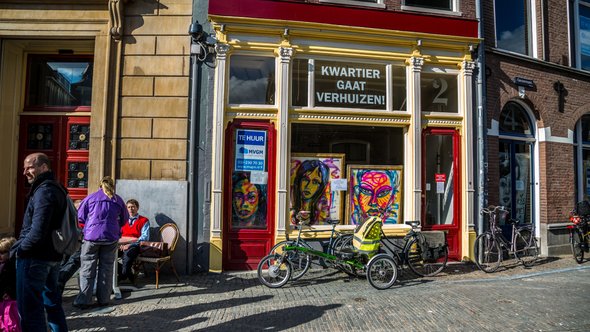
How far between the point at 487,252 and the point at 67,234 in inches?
278

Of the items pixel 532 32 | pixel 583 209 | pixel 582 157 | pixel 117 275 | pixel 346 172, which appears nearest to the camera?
pixel 117 275

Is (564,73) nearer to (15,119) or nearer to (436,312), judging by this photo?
(436,312)

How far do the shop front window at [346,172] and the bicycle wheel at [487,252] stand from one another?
4.98ft

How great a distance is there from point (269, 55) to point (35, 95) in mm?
4739

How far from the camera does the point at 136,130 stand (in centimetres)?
723

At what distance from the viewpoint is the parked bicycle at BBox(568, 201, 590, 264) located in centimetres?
840

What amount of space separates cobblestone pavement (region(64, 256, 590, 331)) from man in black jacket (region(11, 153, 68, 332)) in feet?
3.89

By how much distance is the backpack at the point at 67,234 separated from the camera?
3.59 metres

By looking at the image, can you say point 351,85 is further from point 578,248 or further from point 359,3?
point 578,248

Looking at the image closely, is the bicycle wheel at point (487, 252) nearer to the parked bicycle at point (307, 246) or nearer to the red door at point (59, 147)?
the parked bicycle at point (307, 246)

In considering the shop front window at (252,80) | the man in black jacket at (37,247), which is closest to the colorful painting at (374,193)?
the shop front window at (252,80)

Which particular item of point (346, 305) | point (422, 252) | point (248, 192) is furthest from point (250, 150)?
point (422, 252)

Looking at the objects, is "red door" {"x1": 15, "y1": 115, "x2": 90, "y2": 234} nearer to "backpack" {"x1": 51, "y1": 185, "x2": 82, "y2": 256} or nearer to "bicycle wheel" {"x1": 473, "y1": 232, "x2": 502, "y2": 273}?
"backpack" {"x1": 51, "y1": 185, "x2": 82, "y2": 256}

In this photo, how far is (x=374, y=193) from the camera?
7.96m
